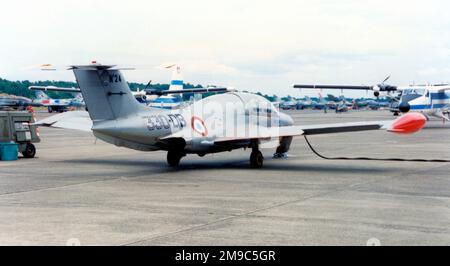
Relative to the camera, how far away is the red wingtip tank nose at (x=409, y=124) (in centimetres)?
1725

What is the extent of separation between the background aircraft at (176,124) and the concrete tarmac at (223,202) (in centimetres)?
87

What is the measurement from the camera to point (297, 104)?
Answer: 517 ft

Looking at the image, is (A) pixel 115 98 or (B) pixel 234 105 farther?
(B) pixel 234 105

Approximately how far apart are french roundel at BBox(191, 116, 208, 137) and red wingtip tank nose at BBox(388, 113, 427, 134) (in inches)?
222

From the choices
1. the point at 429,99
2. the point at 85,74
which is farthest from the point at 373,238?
the point at 429,99

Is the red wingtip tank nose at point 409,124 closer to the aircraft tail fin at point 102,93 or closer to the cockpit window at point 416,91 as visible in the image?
the aircraft tail fin at point 102,93

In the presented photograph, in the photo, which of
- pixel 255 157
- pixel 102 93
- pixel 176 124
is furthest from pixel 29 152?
pixel 255 157

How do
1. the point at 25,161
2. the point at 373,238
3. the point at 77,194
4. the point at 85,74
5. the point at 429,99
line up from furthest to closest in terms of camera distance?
the point at 429,99, the point at 25,161, the point at 85,74, the point at 77,194, the point at 373,238

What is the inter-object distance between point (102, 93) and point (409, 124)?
8.84 metres

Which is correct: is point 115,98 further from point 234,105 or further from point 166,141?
point 234,105

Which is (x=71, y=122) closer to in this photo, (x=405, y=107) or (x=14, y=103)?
(x=405, y=107)

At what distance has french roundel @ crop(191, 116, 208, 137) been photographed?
63.7ft

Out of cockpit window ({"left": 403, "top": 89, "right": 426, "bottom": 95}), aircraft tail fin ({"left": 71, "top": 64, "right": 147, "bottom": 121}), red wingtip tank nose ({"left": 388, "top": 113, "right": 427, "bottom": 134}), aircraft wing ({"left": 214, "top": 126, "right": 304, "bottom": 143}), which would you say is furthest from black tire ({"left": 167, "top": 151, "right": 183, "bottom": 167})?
cockpit window ({"left": 403, "top": 89, "right": 426, "bottom": 95})

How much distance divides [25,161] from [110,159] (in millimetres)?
3037
